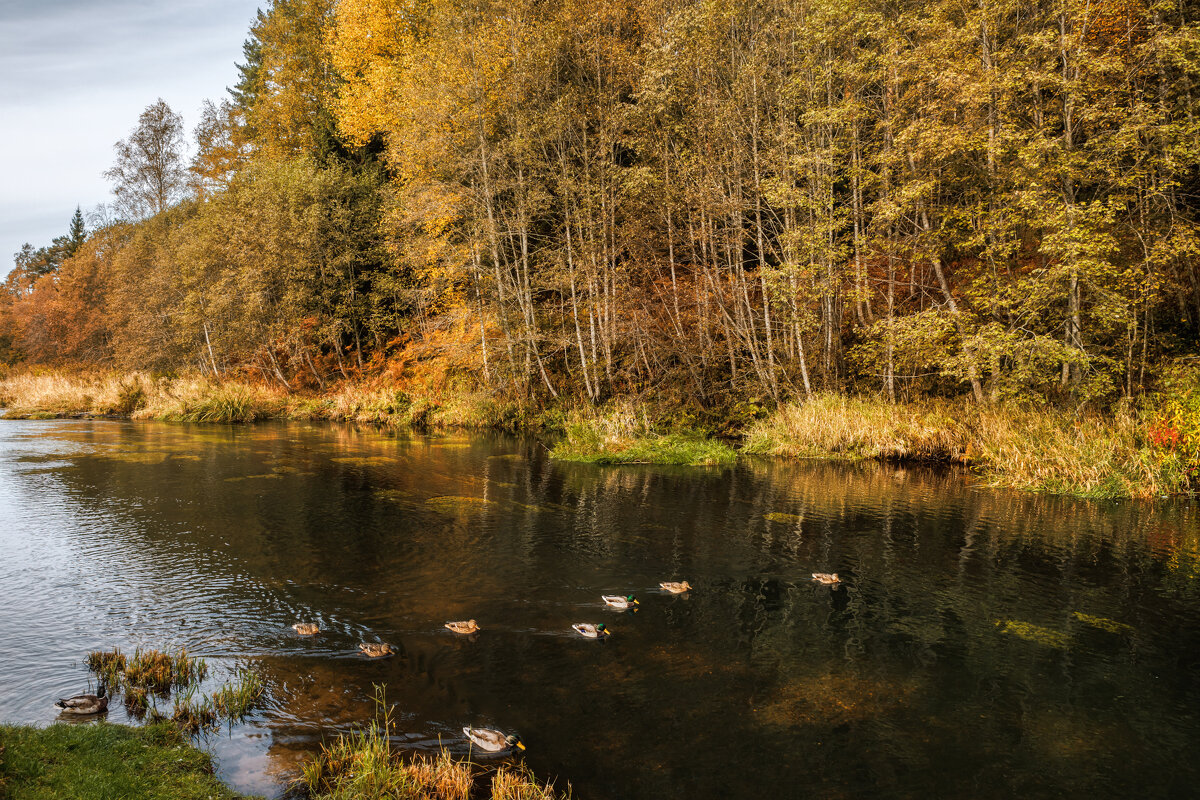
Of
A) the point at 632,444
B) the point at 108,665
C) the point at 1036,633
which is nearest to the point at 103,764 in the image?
the point at 108,665

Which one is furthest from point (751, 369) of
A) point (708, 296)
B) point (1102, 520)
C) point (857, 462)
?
point (1102, 520)

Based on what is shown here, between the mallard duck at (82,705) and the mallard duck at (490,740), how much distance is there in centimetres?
318

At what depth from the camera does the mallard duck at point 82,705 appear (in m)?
5.75

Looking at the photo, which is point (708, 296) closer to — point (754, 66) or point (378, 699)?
point (754, 66)

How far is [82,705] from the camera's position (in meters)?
5.79

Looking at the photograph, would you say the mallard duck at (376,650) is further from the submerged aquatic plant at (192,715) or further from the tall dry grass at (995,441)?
the tall dry grass at (995,441)

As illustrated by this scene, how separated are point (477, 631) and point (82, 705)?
12.2 ft

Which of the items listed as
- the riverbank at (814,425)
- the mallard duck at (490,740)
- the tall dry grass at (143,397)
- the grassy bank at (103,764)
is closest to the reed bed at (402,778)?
the mallard duck at (490,740)

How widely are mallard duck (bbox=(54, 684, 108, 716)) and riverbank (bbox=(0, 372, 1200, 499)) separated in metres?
15.9

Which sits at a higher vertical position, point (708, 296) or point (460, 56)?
point (460, 56)

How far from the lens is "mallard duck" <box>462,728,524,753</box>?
5.54 metres

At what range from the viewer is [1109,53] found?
1661 centimetres

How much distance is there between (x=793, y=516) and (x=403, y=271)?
Answer: 29073 millimetres

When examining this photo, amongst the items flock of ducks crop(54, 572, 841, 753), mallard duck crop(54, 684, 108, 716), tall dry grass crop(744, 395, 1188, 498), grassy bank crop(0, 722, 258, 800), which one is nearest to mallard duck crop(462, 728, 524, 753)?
flock of ducks crop(54, 572, 841, 753)
